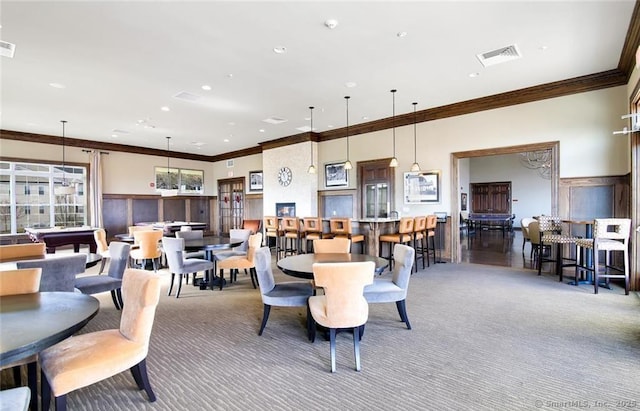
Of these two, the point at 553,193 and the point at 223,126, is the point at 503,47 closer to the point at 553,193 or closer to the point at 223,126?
the point at 553,193

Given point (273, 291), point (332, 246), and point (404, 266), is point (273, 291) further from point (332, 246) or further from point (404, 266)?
point (404, 266)

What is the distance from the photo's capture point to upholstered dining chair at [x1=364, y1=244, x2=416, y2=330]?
3158 millimetres

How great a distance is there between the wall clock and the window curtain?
19.2 feet

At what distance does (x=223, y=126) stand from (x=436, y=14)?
652 centimetres

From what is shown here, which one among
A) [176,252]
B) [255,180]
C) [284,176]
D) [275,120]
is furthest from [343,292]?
[255,180]

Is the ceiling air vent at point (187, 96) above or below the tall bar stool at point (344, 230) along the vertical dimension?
above

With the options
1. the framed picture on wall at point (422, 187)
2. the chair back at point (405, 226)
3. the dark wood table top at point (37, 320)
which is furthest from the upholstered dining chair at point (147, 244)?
the framed picture on wall at point (422, 187)

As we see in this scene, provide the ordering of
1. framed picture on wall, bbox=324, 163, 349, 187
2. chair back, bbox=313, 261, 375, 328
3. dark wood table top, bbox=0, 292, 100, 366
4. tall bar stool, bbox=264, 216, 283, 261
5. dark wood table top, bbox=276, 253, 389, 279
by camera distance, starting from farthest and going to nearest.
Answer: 1. framed picture on wall, bbox=324, 163, 349, 187
2. tall bar stool, bbox=264, 216, 283, 261
3. dark wood table top, bbox=276, 253, 389, 279
4. chair back, bbox=313, 261, 375, 328
5. dark wood table top, bbox=0, 292, 100, 366

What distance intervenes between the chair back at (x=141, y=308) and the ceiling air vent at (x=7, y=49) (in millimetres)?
4166

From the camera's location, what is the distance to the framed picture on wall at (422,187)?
24.4 feet

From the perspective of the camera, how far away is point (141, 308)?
2141 mm

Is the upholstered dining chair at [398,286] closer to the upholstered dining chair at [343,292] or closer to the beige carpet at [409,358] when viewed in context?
the beige carpet at [409,358]

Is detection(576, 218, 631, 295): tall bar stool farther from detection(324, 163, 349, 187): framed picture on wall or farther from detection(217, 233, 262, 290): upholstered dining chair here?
detection(324, 163, 349, 187): framed picture on wall

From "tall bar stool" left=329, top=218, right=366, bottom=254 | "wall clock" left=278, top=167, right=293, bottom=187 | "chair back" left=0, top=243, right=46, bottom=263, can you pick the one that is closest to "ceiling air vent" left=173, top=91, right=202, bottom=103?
"chair back" left=0, top=243, right=46, bottom=263
